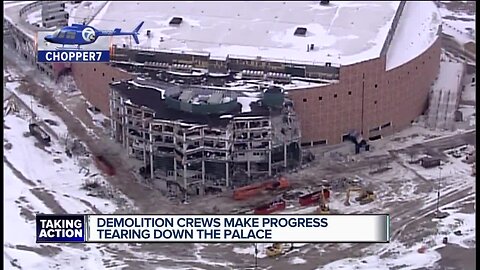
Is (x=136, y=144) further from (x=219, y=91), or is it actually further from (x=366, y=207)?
(x=366, y=207)

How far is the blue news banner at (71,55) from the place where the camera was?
92.6ft

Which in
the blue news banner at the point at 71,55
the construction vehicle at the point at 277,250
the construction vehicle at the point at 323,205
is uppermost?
the blue news banner at the point at 71,55

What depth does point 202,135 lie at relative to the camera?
3866 centimetres

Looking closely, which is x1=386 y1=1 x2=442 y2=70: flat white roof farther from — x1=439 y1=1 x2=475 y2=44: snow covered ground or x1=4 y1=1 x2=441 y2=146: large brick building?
x1=439 y1=1 x2=475 y2=44: snow covered ground

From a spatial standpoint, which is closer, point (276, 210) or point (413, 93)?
point (276, 210)

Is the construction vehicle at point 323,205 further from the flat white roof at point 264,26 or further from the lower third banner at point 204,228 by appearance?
the lower third banner at point 204,228

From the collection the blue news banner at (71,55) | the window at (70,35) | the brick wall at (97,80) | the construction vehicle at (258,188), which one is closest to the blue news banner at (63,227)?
the blue news banner at (71,55)

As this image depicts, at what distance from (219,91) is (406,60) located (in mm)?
9118

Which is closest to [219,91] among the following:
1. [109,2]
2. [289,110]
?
[289,110]

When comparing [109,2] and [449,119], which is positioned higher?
[109,2]

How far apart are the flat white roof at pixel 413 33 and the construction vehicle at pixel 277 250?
1285 cm

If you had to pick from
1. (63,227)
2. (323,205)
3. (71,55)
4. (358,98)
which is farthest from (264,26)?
(63,227)

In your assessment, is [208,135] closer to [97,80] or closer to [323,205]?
[323,205]

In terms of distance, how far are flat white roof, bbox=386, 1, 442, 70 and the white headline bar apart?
2116 cm
